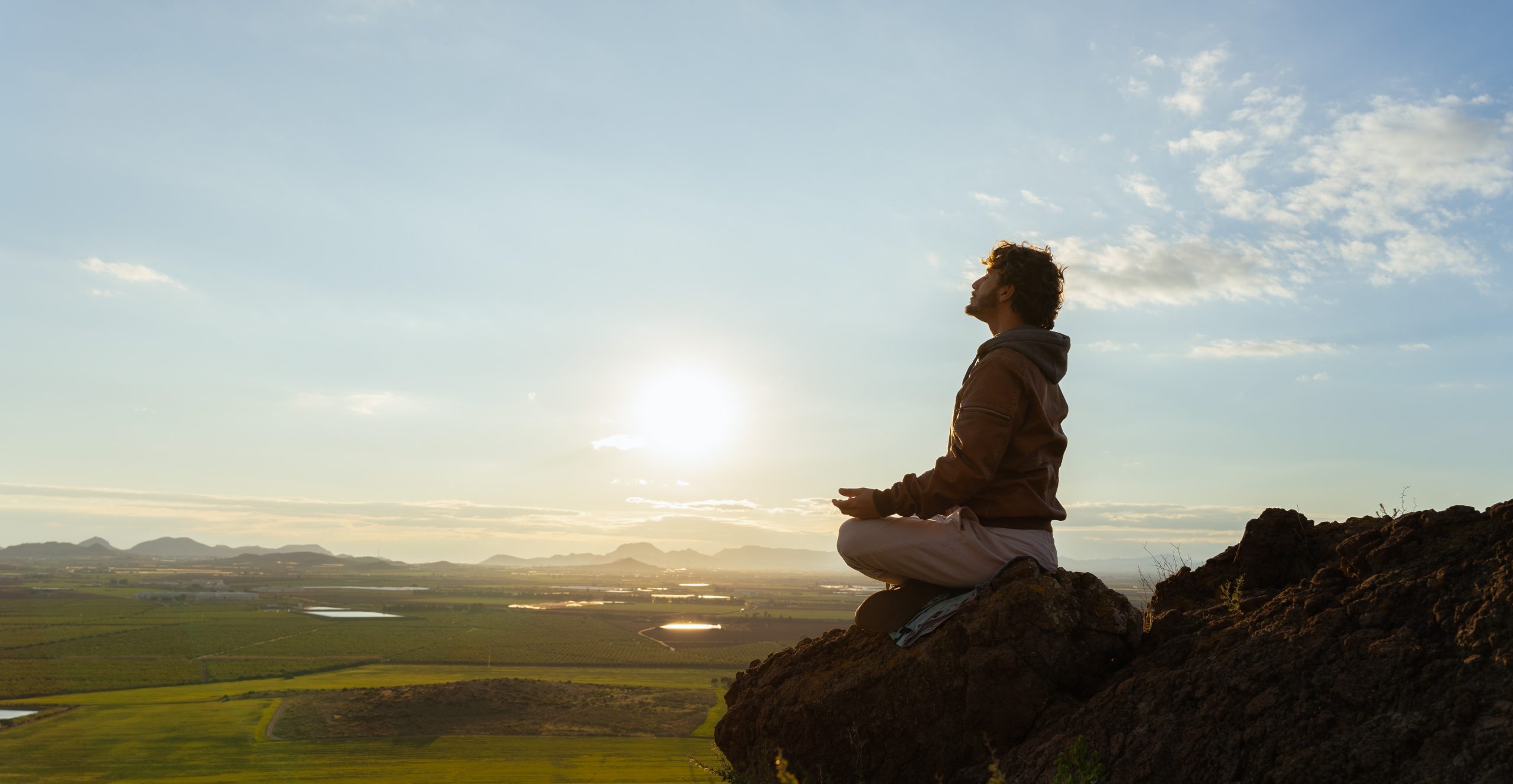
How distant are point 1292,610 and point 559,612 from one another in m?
151

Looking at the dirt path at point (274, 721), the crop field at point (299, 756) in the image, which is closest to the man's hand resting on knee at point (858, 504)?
the crop field at point (299, 756)

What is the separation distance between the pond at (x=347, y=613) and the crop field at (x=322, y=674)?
2.82m

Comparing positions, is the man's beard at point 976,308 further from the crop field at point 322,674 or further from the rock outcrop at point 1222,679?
the crop field at point 322,674

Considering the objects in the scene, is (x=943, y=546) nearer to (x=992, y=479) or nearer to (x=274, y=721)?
(x=992, y=479)

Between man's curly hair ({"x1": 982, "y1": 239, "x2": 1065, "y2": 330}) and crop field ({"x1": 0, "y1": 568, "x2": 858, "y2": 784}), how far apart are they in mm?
3682

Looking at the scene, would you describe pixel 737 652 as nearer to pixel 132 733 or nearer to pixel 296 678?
pixel 296 678

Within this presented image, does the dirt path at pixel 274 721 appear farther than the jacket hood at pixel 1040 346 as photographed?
Yes

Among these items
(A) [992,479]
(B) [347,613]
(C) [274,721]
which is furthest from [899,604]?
(B) [347,613]

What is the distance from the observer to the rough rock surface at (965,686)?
4676 millimetres

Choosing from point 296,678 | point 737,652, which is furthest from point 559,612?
point 296,678

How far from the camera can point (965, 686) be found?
475 centimetres

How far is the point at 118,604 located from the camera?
141250 mm

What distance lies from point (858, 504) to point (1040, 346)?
4.42ft

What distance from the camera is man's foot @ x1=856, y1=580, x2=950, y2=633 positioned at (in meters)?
5.35
